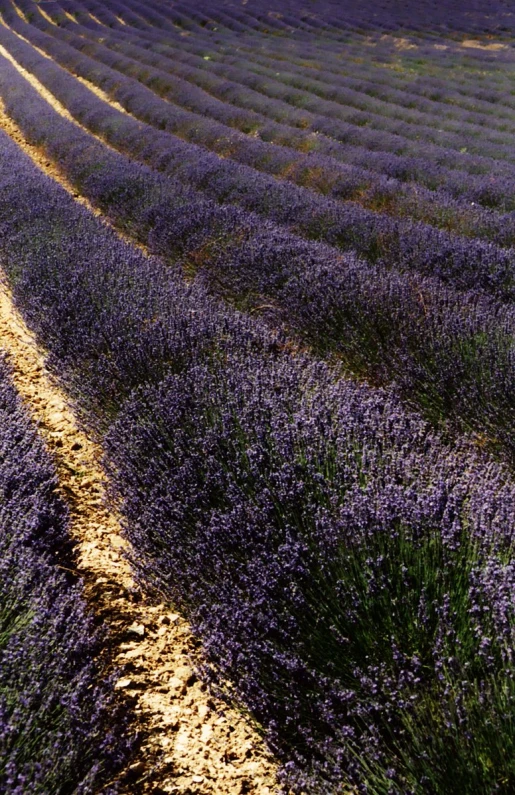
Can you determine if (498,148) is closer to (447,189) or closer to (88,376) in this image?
(447,189)

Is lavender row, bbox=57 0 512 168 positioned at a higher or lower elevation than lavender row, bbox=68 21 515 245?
higher

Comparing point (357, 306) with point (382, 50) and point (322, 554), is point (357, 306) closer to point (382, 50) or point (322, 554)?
point (322, 554)

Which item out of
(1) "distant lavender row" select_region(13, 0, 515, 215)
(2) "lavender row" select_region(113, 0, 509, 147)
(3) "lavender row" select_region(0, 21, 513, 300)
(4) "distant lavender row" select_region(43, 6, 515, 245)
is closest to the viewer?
(3) "lavender row" select_region(0, 21, 513, 300)

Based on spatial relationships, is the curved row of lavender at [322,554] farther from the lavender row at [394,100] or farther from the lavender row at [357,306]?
the lavender row at [394,100]

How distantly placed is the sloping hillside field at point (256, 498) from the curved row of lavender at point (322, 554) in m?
0.01

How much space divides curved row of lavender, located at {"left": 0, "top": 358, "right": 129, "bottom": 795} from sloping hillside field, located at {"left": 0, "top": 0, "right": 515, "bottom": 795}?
11mm

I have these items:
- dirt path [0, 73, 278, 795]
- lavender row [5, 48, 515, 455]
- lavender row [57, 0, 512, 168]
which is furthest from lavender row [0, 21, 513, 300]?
lavender row [57, 0, 512, 168]

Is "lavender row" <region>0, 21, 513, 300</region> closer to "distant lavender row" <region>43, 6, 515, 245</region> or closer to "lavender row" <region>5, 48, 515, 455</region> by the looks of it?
"lavender row" <region>5, 48, 515, 455</region>

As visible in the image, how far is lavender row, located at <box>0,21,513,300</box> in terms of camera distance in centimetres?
453

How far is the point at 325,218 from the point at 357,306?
2.17 m

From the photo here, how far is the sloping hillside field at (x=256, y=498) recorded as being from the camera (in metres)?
1.51

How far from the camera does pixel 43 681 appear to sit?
1.58 meters

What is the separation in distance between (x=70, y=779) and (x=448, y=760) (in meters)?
0.80

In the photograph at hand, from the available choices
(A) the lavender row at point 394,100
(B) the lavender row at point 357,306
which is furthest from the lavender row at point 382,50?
(B) the lavender row at point 357,306
